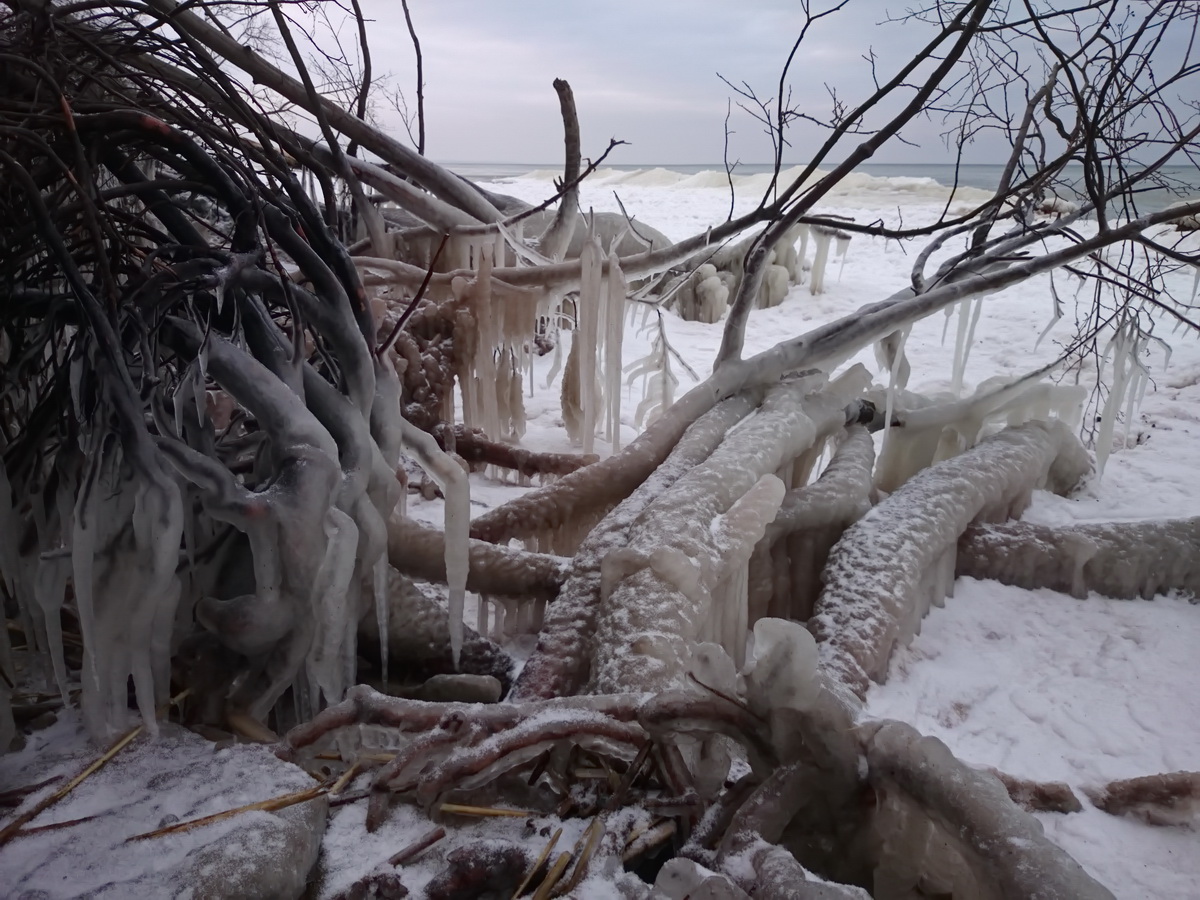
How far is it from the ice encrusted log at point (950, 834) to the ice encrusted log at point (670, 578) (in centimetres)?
65

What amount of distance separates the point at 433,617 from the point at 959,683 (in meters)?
1.78

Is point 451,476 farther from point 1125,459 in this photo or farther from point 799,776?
point 1125,459

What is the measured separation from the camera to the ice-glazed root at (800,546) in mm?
2908

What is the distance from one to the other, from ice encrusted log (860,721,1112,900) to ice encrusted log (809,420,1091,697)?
41.2 inches

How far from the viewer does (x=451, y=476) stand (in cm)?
192

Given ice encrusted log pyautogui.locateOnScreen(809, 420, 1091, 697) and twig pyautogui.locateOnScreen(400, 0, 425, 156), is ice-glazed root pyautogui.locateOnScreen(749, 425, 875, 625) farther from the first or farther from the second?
twig pyautogui.locateOnScreen(400, 0, 425, 156)

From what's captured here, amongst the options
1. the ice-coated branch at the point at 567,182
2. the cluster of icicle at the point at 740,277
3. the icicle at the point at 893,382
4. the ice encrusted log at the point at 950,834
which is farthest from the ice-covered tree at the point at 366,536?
the cluster of icicle at the point at 740,277

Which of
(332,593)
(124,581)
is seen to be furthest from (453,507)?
(124,581)

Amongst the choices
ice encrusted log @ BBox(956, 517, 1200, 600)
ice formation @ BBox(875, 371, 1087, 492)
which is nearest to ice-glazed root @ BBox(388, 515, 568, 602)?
ice encrusted log @ BBox(956, 517, 1200, 600)

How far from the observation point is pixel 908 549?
281 cm

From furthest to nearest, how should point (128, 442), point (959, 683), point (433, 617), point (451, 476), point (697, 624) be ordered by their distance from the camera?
1. point (959, 683)
2. point (433, 617)
3. point (697, 624)
4. point (451, 476)
5. point (128, 442)

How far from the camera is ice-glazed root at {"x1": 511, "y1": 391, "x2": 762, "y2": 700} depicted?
6.81 feet

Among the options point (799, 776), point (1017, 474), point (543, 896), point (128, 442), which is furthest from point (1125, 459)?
point (128, 442)

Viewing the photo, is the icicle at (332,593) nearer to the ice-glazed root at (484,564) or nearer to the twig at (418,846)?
the twig at (418,846)
